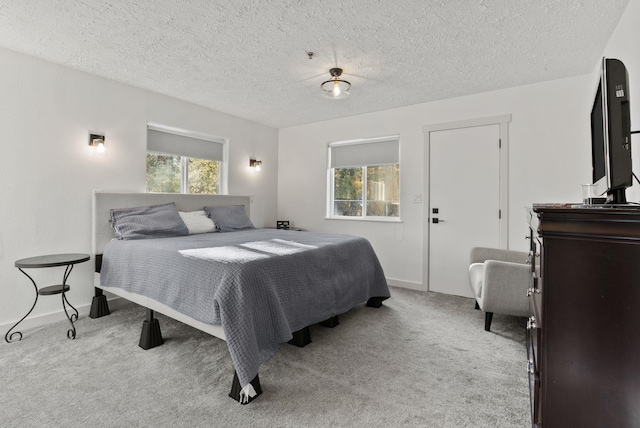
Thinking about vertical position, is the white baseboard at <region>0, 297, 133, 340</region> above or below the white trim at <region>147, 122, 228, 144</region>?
below

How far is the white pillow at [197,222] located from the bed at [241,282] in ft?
0.37

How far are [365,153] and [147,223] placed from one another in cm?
294

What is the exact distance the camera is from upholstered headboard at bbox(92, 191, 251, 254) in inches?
126

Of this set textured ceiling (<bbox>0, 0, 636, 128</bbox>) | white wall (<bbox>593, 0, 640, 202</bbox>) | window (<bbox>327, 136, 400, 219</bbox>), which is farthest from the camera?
window (<bbox>327, 136, 400, 219</bbox>)

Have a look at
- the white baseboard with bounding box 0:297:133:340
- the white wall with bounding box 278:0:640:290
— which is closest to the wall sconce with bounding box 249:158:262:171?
the white wall with bounding box 278:0:640:290

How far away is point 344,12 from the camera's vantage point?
7.03ft

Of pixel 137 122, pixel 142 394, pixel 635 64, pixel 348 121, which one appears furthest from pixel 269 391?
pixel 348 121

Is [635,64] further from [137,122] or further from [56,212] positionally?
[56,212]

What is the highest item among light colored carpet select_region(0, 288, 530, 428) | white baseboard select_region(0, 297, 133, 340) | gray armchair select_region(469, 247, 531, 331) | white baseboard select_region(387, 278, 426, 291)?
gray armchair select_region(469, 247, 531, 331)

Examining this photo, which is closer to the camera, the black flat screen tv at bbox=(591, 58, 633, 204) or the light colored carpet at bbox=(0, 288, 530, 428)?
the black flat screen tv at bbox=(591, 58, 633, 204)

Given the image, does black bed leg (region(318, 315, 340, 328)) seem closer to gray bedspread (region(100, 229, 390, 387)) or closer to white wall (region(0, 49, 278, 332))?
gray bedspread (region(100, 229, 390, 387))

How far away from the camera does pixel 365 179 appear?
4.71 m

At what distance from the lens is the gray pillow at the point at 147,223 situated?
3121 millimetres

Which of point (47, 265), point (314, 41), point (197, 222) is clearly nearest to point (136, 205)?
point (197, 222)
